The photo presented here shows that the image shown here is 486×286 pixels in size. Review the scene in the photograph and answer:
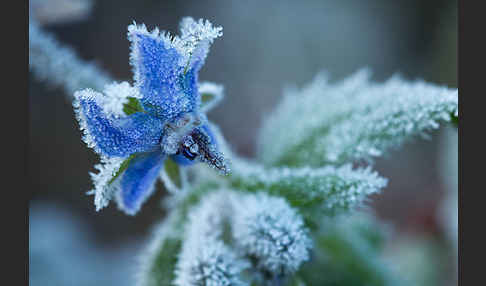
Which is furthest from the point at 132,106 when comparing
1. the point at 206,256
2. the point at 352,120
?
the point at 352,120

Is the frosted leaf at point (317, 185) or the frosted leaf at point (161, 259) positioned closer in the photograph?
the frosted leaf at point (317, 185)


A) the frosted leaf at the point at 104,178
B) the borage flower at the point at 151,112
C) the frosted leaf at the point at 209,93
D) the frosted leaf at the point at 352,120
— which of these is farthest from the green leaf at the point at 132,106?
the frosted leaf at the point at 352,120

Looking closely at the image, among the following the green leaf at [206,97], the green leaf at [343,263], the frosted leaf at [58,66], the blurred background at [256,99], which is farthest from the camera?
the blurred background at [256,99]

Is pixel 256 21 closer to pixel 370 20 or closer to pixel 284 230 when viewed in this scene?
pixel 370 20

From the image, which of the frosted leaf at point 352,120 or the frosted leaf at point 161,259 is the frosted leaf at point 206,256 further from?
the frosted leaf at point 352,120

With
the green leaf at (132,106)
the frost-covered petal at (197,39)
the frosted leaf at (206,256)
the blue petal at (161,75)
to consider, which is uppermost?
the frost-covered petal at (197,39)

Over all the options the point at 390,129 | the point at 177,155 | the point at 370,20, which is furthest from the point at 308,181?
the point at 370,20
